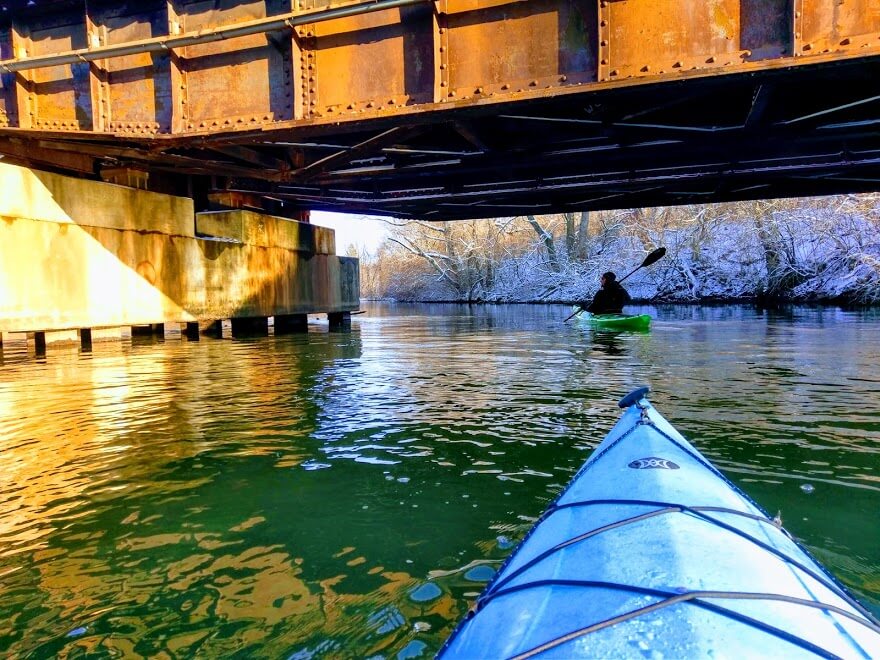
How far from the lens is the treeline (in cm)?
2709

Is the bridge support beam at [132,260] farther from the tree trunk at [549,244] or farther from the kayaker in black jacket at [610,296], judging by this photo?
the tree trunk at [549,244]

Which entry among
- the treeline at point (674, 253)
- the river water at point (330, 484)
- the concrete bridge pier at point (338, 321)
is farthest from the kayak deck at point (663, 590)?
the treeline at point (674, 253)

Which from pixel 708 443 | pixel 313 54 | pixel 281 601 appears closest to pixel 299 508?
pixel 281 601

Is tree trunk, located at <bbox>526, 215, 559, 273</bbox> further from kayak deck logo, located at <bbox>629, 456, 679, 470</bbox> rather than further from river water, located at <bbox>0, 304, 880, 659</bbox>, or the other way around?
kayak deck logo, located at <bbox>629, 456, 679, 470</bbox>

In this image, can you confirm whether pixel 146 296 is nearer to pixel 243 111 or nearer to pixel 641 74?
pixel 243 111

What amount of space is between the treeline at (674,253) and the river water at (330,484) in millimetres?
23140

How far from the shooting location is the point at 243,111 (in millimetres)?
9227

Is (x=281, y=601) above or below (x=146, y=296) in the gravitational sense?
below

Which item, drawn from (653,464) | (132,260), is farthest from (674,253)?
(653,464)

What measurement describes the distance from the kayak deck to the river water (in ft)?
1.94

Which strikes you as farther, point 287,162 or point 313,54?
point 287,162

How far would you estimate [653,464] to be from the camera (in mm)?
2639

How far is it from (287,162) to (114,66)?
355cm

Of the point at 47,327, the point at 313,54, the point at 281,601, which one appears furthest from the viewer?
the point at 47,327
